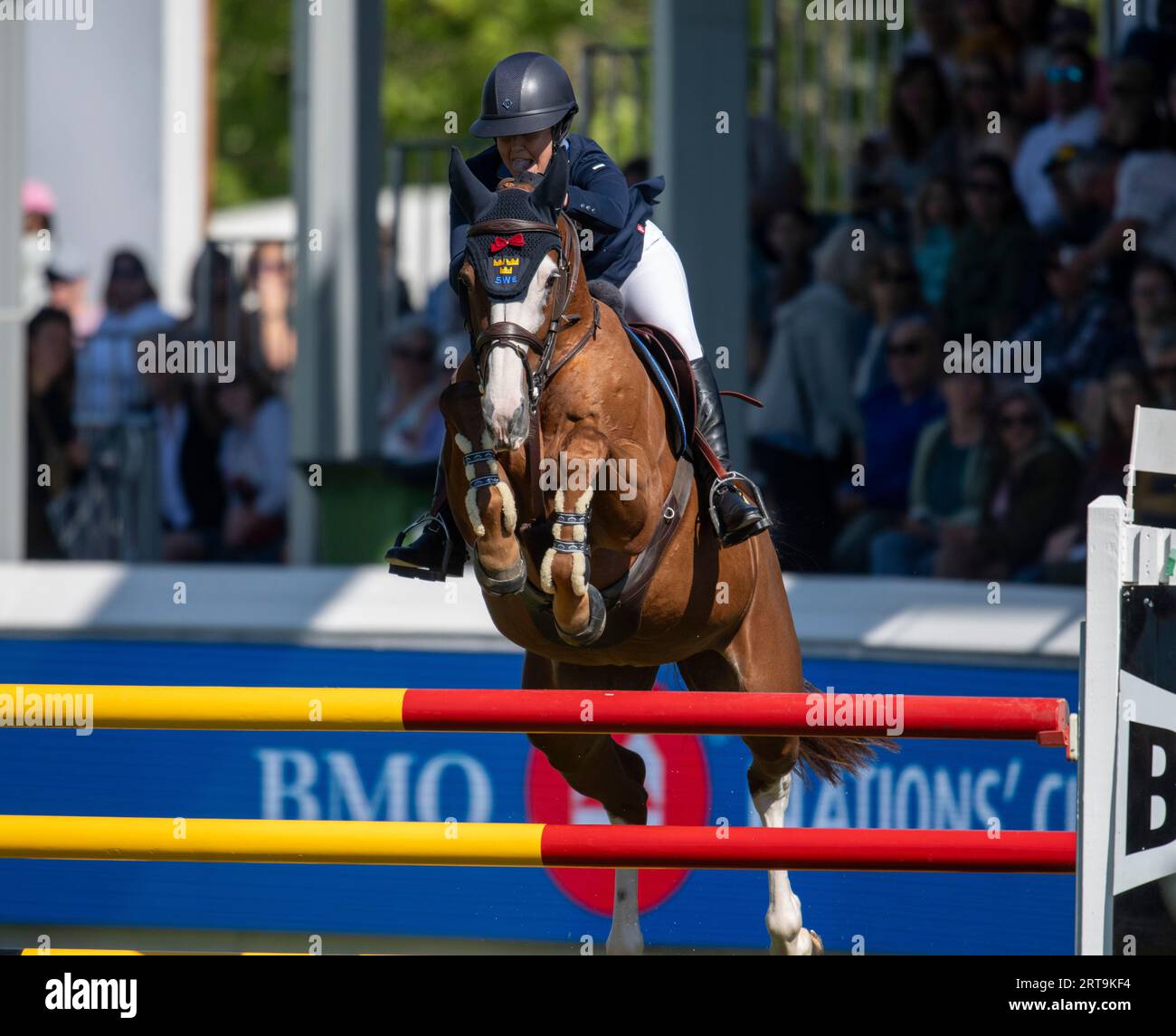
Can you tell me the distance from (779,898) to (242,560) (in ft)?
15.4

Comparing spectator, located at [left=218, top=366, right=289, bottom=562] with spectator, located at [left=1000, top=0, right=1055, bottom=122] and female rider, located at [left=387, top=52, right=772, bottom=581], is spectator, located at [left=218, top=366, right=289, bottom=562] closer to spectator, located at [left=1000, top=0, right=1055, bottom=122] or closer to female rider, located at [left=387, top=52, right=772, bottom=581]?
spectator, located at [left=1000, top=0, right=1055, bottom=122]

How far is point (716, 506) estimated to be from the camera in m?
4.30

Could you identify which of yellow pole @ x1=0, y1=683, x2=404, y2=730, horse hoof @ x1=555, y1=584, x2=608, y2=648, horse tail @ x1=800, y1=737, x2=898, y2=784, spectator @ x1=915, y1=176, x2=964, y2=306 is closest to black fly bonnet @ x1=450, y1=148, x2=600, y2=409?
horse hoof @ x1=555, y1=584, x2=608, y2=648

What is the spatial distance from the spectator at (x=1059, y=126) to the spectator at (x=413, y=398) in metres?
2.86

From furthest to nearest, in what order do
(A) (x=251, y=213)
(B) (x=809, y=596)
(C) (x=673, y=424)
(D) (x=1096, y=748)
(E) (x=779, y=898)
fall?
1. (A) (x=251, y=213)
2. (B) (x=809, y=596)
3. (E) (x=779, y=898)
4. (C) (x=673, y=424)
5. (D) (x=1096, y=748)

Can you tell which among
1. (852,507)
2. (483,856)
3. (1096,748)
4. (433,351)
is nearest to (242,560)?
(433,351)

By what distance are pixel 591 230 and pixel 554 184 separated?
44cm

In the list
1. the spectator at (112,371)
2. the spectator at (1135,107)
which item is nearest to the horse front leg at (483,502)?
the spectator at (1135,107)

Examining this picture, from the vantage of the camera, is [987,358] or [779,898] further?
[987,358]

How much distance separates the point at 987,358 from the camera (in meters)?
6.91

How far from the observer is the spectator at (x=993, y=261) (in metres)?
7.25

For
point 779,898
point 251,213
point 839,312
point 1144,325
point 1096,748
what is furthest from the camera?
point 251,213

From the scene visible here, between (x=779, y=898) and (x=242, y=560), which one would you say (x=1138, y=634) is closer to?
(x=779, y=898)

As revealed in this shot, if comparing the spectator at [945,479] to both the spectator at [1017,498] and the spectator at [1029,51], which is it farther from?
the spectator at [1029,51]
